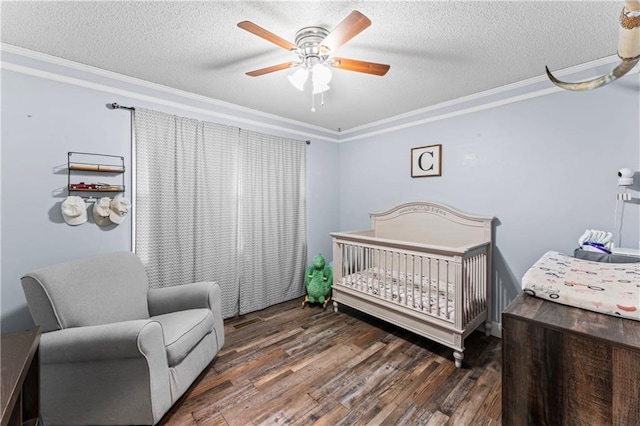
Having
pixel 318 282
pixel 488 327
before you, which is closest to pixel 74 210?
pixel 318 282

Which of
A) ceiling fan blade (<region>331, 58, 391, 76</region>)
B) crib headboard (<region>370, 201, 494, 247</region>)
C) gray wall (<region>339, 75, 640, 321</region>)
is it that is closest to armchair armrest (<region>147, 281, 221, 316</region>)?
ceiling fan blade (<region>331, 58, 391, 76</region>)

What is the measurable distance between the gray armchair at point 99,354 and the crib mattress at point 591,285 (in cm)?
188

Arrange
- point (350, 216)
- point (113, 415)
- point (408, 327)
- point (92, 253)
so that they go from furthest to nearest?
point (350, 216) < point (408, 327) < point (92, 253) < point (113, 415)

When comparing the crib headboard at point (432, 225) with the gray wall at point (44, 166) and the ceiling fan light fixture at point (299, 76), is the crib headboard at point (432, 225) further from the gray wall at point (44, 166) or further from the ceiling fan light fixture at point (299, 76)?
the gray wall at point (44, 166)

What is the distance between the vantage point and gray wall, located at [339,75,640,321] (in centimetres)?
190

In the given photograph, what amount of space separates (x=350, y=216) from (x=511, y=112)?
86.1 inches

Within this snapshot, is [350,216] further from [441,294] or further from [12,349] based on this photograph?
[12,349]

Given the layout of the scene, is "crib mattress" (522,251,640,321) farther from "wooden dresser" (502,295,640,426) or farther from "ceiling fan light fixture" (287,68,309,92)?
"ceiling fan light fixture" (287,68,309,92)

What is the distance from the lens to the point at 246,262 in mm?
2971

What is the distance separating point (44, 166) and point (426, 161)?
11.0 ft

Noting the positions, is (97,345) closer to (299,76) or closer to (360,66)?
(299,76)

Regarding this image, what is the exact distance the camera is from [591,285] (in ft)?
3.73

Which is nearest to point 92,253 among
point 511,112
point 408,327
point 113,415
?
point 113,415

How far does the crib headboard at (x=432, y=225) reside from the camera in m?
2.54
